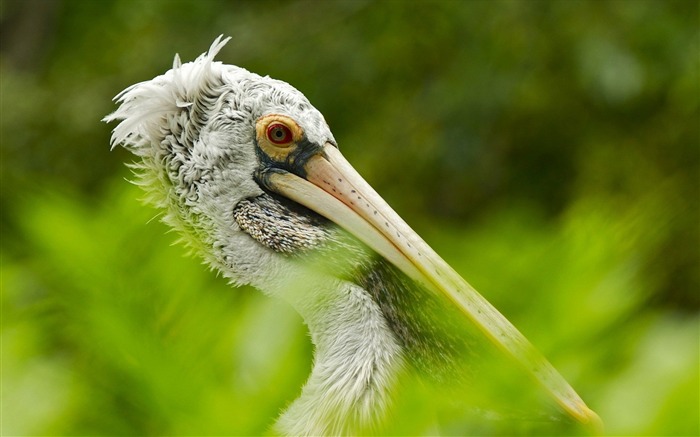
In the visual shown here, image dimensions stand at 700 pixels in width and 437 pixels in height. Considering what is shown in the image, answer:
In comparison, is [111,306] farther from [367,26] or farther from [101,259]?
[367,26]

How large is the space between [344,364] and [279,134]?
706mm

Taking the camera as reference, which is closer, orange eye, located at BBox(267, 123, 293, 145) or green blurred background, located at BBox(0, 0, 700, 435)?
green blurred background, located at BBox(0, 0, 700, 435)

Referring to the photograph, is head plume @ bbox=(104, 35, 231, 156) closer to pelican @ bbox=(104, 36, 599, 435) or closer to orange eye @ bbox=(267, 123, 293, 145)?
pelican @ bbox=(104, 36, 599, 435)

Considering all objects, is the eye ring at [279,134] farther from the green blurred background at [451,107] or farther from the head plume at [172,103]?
the green blurred background at [451,107]

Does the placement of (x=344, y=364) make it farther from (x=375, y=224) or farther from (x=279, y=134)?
(x=279, y=134)

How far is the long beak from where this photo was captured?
8.66ft

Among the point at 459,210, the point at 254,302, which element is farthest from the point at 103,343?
the point at 459,210

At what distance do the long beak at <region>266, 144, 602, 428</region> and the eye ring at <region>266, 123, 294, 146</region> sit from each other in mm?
84

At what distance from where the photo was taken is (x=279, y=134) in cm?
295

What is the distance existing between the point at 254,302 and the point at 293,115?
1.25 m

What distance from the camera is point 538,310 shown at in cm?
123

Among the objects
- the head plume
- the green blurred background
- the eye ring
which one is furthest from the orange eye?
the green blurred background

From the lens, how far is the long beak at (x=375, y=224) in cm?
264

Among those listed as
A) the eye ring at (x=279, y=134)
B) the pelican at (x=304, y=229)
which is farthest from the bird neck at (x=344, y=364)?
the eye ring at (x=279, y=134)
